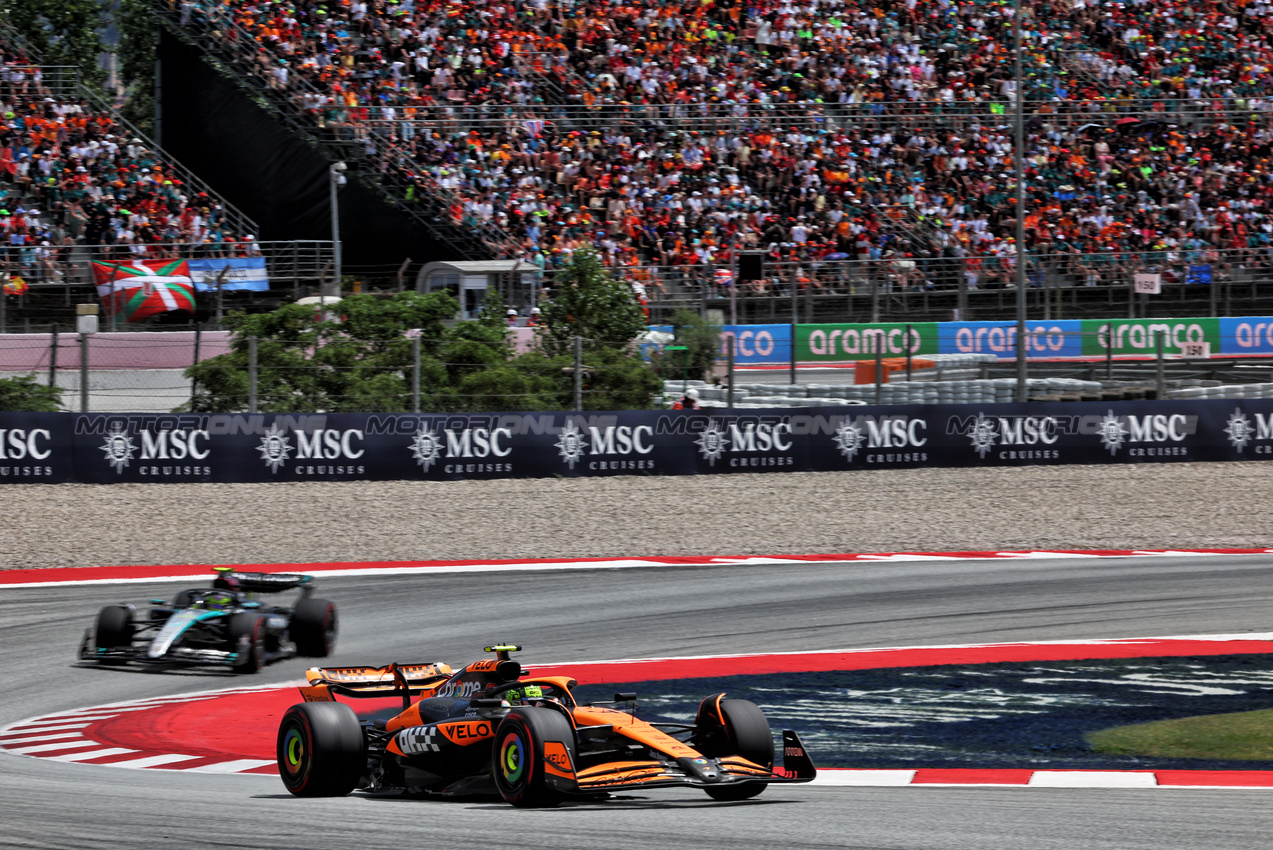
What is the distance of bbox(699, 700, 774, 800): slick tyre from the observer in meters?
7.28

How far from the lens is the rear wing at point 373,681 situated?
8383mm

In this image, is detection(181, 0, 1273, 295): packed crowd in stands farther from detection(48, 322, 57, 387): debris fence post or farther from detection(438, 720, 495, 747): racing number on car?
detection(438, 720, 495, 747): racing number on car

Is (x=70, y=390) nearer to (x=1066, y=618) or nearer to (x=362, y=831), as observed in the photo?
(x=1066, y=618)

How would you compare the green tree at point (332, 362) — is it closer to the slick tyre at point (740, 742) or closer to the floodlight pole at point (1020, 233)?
the floodlight pole at point (1020, 233)

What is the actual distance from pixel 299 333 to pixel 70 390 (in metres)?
4.07

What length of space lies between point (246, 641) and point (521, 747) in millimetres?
5793

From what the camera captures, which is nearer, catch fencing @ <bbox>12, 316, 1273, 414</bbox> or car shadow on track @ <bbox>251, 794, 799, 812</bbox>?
car shadow on track @ <bbox>251, 794, 799, 812</bbox>

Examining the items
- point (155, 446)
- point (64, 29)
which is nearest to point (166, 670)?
point (155, 446)

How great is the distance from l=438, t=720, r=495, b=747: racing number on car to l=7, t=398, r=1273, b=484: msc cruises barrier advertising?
13.7 m

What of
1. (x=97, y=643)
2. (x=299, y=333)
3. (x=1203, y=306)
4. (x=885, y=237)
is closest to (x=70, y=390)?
(x=299, y=333)

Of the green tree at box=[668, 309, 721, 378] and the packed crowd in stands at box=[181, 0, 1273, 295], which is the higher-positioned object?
the packed crowd in stands at box=[181, 0, 1273, 295]

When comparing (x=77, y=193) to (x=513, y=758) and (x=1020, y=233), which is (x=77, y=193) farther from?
(x=513, y=758)

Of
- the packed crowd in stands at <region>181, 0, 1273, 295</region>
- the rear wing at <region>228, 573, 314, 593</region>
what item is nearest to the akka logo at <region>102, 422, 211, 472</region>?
the rear wing at <region>228, 573, 314, 593</region>

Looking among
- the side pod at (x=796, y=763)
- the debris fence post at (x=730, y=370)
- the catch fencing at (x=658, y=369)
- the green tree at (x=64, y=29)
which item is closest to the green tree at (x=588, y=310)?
the catch fencing at (x=658, y=369)
